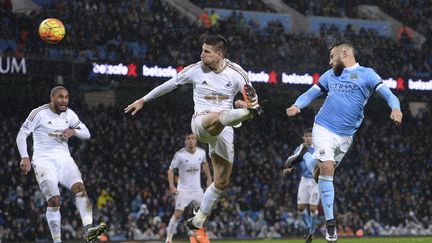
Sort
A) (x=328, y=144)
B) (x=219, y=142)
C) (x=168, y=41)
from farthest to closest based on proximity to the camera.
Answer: (x=168, y=41) < (x=328, y=144) < (x=219, y=142)

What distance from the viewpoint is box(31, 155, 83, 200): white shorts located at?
1245 centimetres

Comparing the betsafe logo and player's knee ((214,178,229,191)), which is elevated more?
the betsafe logo

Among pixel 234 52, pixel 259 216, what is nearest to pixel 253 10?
pixel 234 52

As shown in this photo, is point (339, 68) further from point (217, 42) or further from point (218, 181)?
point (218, 181)

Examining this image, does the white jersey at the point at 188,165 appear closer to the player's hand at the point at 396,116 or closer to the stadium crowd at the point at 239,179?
the stadium crowd at the point at 239,179

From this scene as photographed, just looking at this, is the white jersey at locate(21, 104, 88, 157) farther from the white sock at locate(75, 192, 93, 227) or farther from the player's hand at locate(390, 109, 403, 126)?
the player's hand at locate(390, 109, 403, 126)

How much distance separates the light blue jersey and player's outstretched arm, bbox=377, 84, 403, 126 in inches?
8.7

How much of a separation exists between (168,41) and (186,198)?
1265cm

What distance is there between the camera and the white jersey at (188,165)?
17.8 meters

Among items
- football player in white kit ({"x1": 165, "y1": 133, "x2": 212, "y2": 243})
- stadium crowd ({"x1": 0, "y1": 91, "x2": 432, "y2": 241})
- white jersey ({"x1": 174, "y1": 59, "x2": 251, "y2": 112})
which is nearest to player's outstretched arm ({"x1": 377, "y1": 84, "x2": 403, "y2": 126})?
white jersey ({"x1": 174, "y1": 59, "x2": 251, "y2": 112})

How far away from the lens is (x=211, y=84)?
36.4 ft

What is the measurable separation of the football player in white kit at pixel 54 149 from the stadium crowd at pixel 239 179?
10664mm

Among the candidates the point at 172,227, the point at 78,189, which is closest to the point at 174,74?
the point at 172,227

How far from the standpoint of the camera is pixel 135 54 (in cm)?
2828
